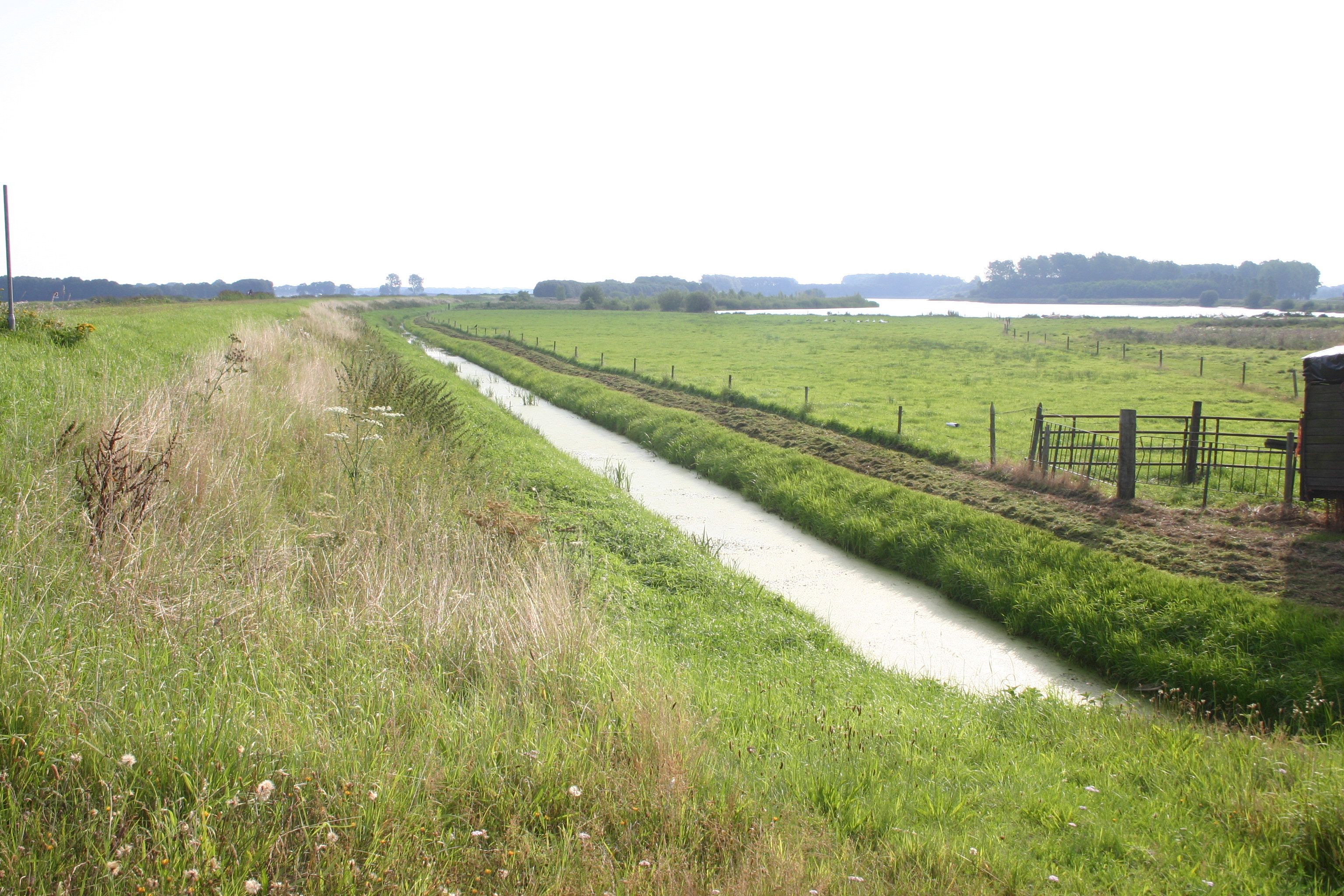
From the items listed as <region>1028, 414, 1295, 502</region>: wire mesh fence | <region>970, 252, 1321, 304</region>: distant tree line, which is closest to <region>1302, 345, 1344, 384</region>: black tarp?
<region>1028, 414, 1295, 502</region>: wire mesh fence

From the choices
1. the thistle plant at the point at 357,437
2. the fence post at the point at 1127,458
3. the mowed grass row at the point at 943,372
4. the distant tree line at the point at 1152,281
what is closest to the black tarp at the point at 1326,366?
the fence post at the point at 1127,458

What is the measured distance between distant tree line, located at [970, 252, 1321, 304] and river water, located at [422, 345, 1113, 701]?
15128 cm

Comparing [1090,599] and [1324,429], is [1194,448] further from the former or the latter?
[1090,599]

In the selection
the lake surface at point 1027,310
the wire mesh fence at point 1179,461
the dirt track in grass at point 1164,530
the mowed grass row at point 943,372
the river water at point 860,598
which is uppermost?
the lake surface at point 1027,310

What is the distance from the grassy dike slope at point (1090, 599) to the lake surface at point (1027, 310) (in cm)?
8858

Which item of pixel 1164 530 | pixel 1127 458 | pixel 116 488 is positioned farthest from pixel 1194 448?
pixel 116 488

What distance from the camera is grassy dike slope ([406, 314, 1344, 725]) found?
788cm

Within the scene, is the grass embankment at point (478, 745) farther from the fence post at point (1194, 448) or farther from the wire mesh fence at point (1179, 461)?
the fence post at point (1194, 448)

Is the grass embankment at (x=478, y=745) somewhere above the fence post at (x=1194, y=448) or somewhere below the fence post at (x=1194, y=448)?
below

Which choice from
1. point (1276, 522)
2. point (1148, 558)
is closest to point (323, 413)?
point (1148, 558)

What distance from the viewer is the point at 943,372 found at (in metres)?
36.2

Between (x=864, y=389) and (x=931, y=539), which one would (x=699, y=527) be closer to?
(x=931, y=539)

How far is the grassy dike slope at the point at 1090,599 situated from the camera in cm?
788

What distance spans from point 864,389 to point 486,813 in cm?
2694
